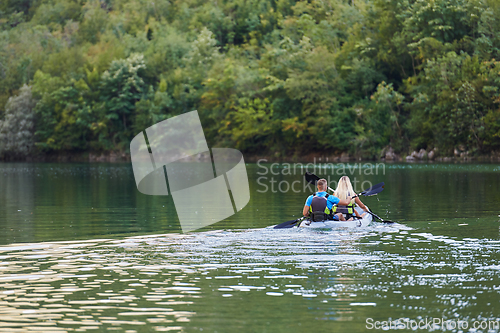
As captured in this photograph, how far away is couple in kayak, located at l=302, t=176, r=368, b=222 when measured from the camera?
19031mm

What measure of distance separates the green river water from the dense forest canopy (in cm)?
4824

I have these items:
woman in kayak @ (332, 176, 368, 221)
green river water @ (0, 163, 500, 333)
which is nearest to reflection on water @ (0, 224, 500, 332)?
green river water @ (0, 163, 500, 333)

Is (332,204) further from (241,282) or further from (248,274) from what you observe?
(241,282)

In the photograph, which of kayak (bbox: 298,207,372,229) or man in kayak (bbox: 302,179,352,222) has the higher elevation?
man in kayak (bbox: 302,179,352,222)

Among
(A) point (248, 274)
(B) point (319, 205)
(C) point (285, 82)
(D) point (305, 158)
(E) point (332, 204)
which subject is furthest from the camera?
(D) point (305, 158)

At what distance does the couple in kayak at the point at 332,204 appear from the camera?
1903 centimetres

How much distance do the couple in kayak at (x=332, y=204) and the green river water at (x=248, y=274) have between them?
0.60 metres

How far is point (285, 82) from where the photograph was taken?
82.8 m

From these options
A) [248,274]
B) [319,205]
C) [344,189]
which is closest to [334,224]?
[319,205]

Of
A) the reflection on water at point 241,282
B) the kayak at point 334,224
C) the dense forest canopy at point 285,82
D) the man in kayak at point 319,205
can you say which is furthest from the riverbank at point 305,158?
the reflection on water at point 241,282

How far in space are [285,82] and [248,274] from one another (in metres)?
71.0

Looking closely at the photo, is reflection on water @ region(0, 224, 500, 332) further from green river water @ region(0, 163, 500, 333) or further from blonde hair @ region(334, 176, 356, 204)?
blonde hair @ region(334, 176, 356, 204)

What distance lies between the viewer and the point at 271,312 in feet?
34.0

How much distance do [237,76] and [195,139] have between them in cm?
1513
